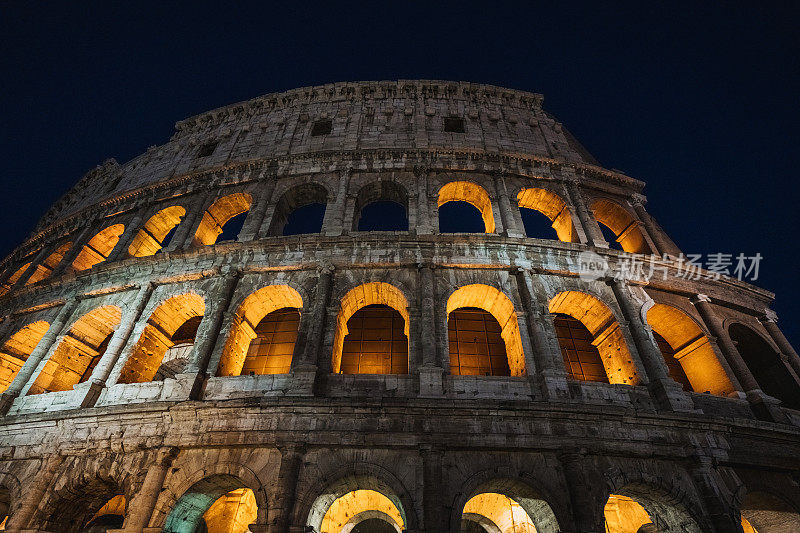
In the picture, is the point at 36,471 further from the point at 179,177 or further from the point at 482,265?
→ the point at 482,265

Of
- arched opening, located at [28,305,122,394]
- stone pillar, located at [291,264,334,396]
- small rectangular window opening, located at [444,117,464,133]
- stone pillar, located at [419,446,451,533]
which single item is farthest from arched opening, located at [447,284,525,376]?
arched opening, located at [28,305,122,394]

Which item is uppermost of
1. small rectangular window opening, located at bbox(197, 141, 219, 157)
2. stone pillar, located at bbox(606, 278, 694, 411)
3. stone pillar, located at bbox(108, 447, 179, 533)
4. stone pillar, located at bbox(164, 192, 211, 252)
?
small rectangular window opening, located at bbox(197, 141, 219, 157)

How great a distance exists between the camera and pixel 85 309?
11.1 m

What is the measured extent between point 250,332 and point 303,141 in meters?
7.54

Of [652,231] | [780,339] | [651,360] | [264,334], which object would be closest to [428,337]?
[264,334]

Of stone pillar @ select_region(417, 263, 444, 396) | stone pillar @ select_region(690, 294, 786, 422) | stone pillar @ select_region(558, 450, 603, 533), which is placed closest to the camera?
stone pillar @ select_region(558, 450, 603, 533)

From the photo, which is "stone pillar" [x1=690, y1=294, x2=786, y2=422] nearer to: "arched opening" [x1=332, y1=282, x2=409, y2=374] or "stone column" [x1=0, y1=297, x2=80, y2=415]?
"arched opening" [x1=332, y1=282, x2=409, y2=374]

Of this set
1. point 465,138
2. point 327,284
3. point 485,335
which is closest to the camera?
point 327,284

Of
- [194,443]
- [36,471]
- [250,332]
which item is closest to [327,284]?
[250,332]

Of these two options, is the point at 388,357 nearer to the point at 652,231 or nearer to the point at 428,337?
the point at 428,337

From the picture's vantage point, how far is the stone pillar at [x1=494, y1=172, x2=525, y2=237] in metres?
11.5

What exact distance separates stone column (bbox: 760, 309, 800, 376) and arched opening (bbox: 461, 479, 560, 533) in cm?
809

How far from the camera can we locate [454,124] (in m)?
15.4

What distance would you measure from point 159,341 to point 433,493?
789 centimetres
